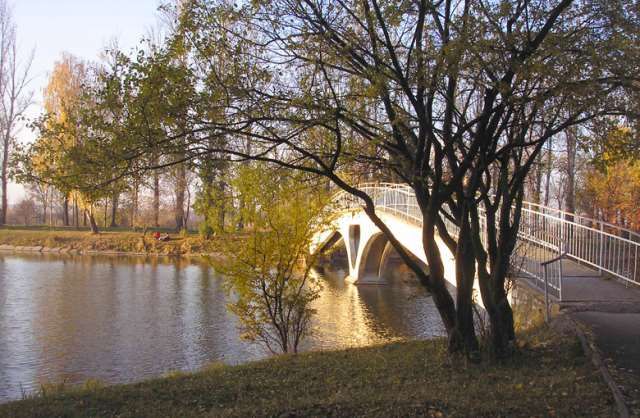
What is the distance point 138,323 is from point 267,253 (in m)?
6.49

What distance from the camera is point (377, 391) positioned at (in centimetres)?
630

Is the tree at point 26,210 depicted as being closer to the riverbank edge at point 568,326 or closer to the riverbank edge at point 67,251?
the riverbank edge at point 67,251

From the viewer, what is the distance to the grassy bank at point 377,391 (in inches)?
214

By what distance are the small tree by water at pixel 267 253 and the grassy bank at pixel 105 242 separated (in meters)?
26.5

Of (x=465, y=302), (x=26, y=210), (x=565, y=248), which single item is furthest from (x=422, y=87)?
(x=26, y=210)

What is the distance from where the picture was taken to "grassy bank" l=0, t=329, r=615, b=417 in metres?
5.43

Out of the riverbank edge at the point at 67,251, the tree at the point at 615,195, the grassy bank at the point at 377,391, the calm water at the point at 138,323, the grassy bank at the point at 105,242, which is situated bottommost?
the calm water at the point at 138,323

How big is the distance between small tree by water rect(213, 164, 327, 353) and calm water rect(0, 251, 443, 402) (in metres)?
1.28

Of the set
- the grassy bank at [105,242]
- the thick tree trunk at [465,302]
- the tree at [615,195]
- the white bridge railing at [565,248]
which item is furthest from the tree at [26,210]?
the thick tree trunk at [465,302]

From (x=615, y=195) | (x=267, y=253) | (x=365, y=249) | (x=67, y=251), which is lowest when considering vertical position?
(x=67, y=251)

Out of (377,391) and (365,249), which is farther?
(365,249)

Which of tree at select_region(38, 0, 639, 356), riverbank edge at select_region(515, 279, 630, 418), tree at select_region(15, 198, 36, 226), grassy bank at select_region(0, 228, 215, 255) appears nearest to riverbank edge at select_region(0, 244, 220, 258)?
grassy bank at select_region(0, 228, 215, 255)

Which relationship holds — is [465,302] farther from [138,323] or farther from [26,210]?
[26,210]

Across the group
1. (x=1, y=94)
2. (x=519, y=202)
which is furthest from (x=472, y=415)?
(x=1, y=94)
